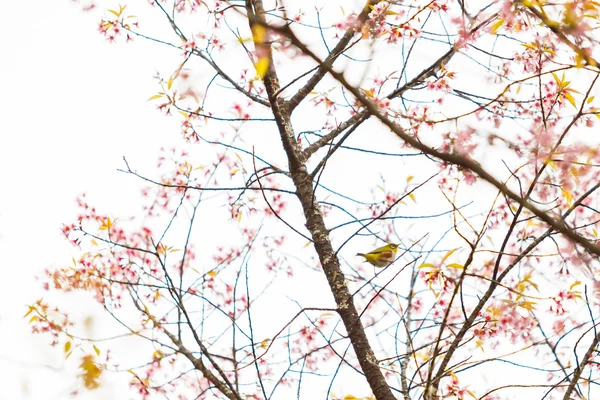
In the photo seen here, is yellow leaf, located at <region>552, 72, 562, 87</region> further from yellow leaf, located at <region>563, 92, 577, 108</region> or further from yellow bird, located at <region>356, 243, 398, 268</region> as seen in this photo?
yellow bird, located at <region>356, 243, 398, 268</region>

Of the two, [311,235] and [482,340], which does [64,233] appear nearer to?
[311,235]

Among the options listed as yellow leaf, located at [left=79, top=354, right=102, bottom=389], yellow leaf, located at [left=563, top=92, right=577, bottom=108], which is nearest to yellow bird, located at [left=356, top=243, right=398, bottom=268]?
yellow leaf, located at [left=563, top=92, right=577, bottom=108]

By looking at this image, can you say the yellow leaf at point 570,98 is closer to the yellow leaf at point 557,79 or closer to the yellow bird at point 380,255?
the yellow leaf at point 557,79

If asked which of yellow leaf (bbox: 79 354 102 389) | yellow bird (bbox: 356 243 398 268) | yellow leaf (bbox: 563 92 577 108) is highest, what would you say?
yellow bird (bbox: 356 243 398 268)

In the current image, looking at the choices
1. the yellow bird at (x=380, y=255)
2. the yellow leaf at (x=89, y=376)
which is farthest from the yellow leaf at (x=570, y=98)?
the yellow leaf at (x=89, y=376)

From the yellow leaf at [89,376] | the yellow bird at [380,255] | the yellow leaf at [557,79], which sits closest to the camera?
the yellow leaf at [89,376]

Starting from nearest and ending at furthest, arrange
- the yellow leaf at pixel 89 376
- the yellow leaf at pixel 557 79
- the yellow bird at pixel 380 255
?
1. the yellow leaf at pixel 89 376
2. the yellow leaf at pixel 557 79
3. the yellow bird at pixel 380 255

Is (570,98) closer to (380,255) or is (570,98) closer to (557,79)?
(557,79)

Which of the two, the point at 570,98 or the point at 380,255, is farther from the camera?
the point at 380,255

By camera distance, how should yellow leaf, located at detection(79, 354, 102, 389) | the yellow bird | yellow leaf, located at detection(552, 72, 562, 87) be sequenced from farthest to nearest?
the yellow bird < yellow leaf, located at detection(552, 72, 562, 87) < yellow leaf, located at detection(79, 354, 102, 389)

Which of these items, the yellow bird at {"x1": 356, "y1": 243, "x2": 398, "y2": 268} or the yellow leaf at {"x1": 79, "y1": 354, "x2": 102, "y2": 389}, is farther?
the yellow bird at {"x1": 356, "y1": 243, "x2": 398, "y2": 268}

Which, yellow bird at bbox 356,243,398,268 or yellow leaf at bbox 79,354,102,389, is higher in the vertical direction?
yellow bird at bbox 356,243,398,268

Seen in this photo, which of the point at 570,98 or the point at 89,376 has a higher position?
the point at 570,98

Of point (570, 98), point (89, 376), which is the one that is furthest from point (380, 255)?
point (89, 376)
